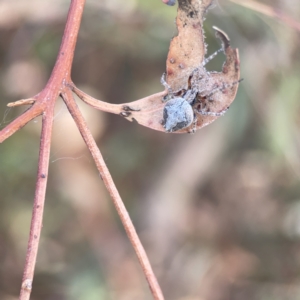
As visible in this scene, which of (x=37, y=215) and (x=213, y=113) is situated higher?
(x=213, y=113)

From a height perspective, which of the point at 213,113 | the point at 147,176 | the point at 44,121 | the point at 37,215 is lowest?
the point at 37,215

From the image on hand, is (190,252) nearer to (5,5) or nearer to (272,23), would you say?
(272,23)

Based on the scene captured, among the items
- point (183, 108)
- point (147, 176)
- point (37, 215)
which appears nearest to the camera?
point (37, 215)

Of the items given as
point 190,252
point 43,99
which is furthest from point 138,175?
point 43,99

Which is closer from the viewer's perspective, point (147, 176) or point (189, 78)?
point (189, 78)

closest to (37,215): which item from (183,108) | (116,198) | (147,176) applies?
(116,198)

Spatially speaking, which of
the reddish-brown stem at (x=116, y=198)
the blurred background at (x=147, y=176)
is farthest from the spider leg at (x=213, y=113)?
the blurred background at (x=147, y=176)

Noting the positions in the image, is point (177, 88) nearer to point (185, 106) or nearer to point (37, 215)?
point (185, 106)
